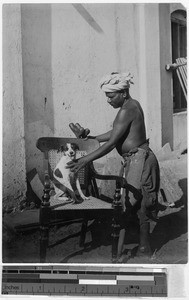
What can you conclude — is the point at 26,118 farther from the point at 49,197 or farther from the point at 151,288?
the point at 151,288

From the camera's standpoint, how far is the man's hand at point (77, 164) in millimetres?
2891

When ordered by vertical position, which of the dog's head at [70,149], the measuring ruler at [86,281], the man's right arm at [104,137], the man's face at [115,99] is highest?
the man's face at [115,99]

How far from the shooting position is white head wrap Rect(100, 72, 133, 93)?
2877mm

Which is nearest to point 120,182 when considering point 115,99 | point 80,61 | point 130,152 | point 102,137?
point 130,152

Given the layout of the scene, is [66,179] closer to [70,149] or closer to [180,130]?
[70,149]

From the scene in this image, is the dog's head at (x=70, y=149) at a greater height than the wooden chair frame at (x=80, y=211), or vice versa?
the dog's head at (x=70, y=149)

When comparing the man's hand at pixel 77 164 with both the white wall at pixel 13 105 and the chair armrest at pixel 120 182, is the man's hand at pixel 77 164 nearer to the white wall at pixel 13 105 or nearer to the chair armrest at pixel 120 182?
the chair armrest at pixel 120 182

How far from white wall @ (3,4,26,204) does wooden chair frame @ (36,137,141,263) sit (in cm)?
15

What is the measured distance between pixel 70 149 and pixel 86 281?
2.68 feet

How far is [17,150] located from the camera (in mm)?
2906

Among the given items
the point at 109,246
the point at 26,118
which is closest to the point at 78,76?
the point at 26,118

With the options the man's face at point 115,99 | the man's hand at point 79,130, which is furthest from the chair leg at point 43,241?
the man's face at point 115,99

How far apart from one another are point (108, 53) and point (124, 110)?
0.37 metres

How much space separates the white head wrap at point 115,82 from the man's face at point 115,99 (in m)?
0.02
